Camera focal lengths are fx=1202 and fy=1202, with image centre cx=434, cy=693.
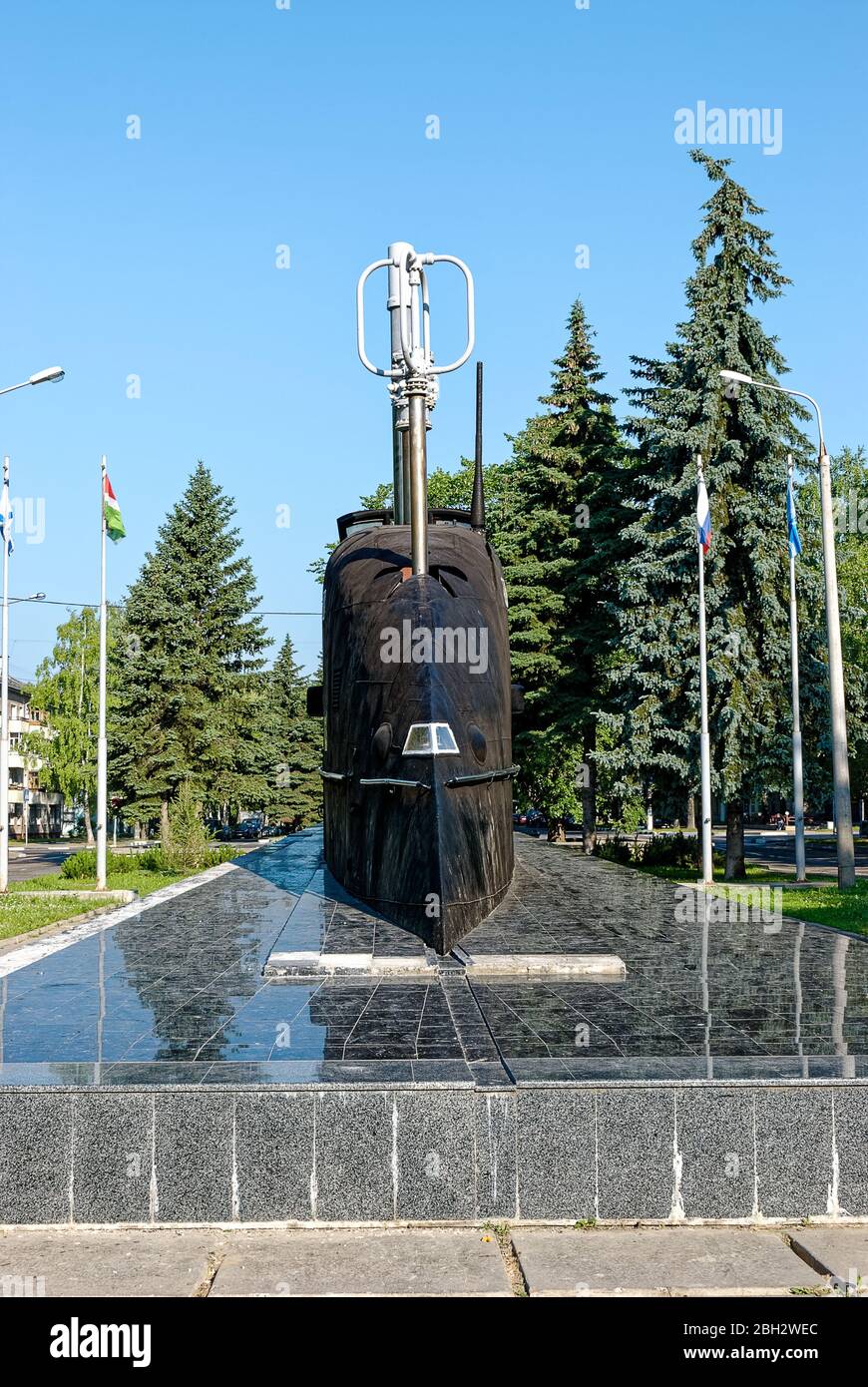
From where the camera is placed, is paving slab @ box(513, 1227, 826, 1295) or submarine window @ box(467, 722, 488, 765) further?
submarine window @ box(467, 722, 488, 765)

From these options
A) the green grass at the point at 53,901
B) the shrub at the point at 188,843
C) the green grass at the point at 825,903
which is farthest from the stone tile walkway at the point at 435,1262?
the shrub at the point at 188,843

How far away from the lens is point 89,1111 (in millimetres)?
6715

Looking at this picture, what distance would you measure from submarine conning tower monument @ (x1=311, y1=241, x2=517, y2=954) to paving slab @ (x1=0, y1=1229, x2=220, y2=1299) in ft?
15.5

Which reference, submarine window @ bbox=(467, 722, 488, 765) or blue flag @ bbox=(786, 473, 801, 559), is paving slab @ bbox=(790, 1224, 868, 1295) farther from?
blue flag @ bbox=(786, 473, 801, 559)

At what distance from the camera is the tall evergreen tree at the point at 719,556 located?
1085 inches

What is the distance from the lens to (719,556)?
Answer: 28234 millimetres

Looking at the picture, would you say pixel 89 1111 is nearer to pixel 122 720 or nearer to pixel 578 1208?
pixel 578 1208

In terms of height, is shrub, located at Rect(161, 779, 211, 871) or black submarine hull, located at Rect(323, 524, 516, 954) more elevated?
black submarine hull, located at Rect(323, 524, 516, 954)

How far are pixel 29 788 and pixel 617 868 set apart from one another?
6996 centimetres

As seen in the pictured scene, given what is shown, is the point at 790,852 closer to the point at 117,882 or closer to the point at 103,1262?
the point at 117,882

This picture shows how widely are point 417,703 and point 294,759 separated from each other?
4374cm

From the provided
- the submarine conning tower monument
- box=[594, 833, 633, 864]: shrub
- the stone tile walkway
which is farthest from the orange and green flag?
the stone tile walkway

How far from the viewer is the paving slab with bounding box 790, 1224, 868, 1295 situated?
224 inches

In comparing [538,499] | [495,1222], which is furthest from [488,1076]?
[538,499]
